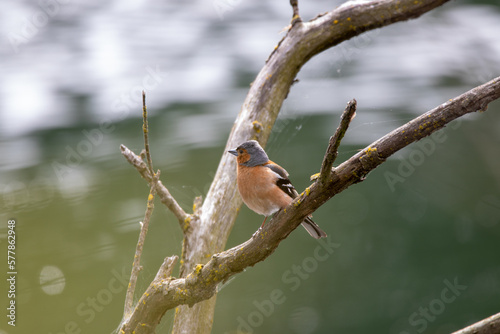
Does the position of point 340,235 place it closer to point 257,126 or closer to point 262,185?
point 257,126

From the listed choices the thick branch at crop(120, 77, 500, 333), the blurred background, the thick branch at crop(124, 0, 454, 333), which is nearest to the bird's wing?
the thick branch at crop(120, 77, 500, 333)

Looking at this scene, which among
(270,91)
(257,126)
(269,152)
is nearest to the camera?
(257,126)

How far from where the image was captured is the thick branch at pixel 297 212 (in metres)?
1.20

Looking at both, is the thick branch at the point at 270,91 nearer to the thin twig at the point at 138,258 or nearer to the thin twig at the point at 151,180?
the thin twig at the point at 151,180

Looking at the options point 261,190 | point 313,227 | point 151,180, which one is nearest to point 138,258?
point 151,180

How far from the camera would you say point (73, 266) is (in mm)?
3004

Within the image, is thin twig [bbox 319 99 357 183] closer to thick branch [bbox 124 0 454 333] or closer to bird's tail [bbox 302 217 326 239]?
bird's tail [bbox 302 217 326 239]

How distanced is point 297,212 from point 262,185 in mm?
427

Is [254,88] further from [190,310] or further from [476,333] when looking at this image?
[476,333]

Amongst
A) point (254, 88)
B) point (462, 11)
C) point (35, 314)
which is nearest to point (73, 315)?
point (35, 314)

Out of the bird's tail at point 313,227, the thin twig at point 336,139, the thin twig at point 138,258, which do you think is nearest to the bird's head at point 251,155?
the bird's tail at point 313,227

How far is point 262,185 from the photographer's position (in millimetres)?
1818

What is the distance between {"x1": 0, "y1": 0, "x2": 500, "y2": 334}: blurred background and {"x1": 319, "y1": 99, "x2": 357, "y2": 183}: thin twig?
177 cm

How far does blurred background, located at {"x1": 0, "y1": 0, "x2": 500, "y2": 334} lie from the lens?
3.15 m
